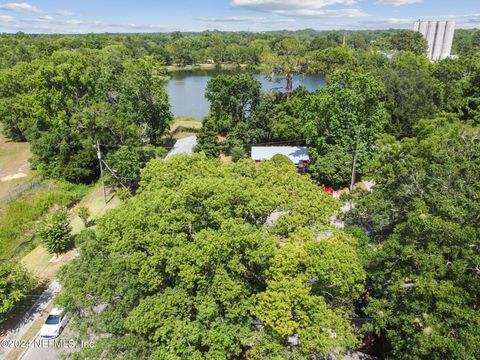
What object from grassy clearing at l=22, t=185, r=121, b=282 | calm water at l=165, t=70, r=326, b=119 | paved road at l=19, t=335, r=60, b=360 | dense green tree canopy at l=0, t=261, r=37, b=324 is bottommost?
paved road at l=19, t=335, r=60, b=360

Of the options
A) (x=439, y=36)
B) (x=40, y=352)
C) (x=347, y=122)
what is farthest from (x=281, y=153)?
(x=439, y=36)

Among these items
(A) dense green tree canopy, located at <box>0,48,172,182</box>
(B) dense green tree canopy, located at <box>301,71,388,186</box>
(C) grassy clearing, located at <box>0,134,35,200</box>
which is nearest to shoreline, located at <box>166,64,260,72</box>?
(C) grassy clearing, located at <box>0,134,35,200</box>

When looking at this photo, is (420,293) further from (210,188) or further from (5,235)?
(5,235)

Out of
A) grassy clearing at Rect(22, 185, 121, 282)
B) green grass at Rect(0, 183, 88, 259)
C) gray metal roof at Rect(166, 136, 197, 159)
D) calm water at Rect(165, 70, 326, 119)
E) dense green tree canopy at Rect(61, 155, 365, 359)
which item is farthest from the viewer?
calm water at Rect(165, 70, 326, 119)

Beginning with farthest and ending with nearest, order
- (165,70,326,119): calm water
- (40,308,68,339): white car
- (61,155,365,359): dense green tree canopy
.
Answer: (165,70,326,119): calm water < (40,308,68,339): white car < (61,155,365,359): dense green tree canopy

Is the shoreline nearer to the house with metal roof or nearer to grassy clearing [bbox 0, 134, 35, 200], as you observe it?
grassy clearing [bbox 0, 134, 35, 200]

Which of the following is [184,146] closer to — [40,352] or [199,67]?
[40,352]
